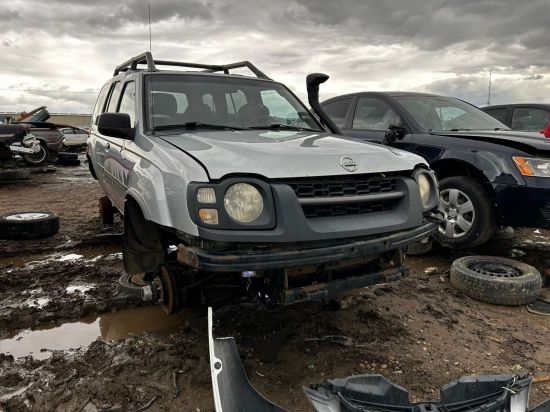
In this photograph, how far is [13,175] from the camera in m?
11.2

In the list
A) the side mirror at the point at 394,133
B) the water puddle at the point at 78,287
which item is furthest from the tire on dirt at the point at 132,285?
the side mirror at the point at 394,133

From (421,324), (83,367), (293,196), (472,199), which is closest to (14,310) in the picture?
(83,367)

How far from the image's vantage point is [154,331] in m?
3.31

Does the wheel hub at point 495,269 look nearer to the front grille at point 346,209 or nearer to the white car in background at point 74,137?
the front grille at point 346,209

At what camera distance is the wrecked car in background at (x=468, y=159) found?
4191 mm

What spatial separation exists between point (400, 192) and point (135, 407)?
1975mm

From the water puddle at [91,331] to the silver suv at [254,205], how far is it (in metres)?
0.34

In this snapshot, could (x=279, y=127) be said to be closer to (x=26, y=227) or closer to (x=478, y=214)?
(x=478, y=214)

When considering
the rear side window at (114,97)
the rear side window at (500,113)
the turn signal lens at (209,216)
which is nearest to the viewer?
the turn signal lens at (209,216)

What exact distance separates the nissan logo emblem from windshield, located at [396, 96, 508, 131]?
2872 mm

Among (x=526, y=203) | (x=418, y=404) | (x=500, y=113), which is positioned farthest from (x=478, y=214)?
(x=500, y=113)

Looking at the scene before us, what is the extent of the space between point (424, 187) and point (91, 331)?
2.60 metres

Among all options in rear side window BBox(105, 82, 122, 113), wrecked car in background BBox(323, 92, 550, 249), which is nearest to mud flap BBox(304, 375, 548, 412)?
wrecked car in background BBox(323, 92, 550, 249)

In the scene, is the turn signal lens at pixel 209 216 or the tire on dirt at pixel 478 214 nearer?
the turn signal lens at pixel 209 216
